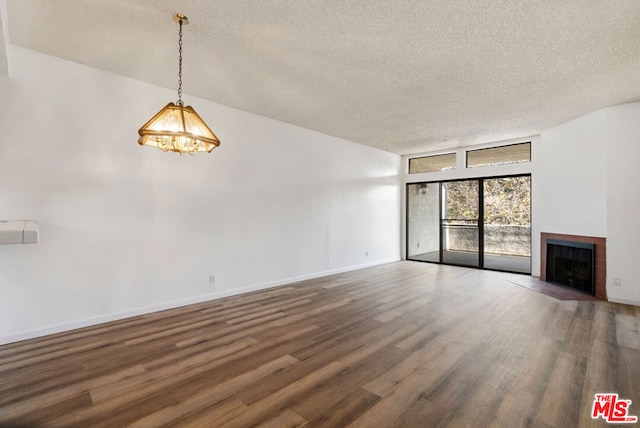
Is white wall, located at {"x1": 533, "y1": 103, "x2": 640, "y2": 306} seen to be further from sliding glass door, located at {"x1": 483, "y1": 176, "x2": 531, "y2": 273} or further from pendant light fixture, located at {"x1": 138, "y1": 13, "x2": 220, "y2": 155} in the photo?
pendant light fixture, located at {"x1": 138, "y1": 13, "x2": 220, "y2": 155}

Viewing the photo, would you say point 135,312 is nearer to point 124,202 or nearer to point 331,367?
A: point 124,202

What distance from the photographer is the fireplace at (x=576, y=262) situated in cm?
462

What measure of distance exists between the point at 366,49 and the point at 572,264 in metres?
5.26

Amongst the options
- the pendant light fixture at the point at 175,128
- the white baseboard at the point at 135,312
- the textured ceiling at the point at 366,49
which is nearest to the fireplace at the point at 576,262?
the textured ceiling at the point at 366,49

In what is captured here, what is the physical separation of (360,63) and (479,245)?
17.9 feet

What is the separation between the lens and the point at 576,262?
5090 mm

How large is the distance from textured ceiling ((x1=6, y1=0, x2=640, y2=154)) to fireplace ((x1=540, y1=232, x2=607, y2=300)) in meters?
2.17

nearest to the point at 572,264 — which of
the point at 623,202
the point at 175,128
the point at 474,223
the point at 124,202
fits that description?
the point at 623,202

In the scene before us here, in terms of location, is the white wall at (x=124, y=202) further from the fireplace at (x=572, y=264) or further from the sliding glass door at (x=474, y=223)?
the fireplace at (x=572, y=264)

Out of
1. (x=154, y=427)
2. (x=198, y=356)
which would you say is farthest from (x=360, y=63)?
(x=154, y=427)

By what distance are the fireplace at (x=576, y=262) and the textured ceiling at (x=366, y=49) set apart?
85.5 inches

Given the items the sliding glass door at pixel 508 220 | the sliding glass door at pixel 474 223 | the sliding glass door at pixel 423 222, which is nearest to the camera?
the sliding glass door at pixel 508 220

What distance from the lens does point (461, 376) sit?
2.36 m

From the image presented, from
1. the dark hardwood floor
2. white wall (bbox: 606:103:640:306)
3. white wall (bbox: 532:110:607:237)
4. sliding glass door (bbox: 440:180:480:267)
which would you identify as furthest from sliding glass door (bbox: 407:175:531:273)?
the dark hardwood floor
